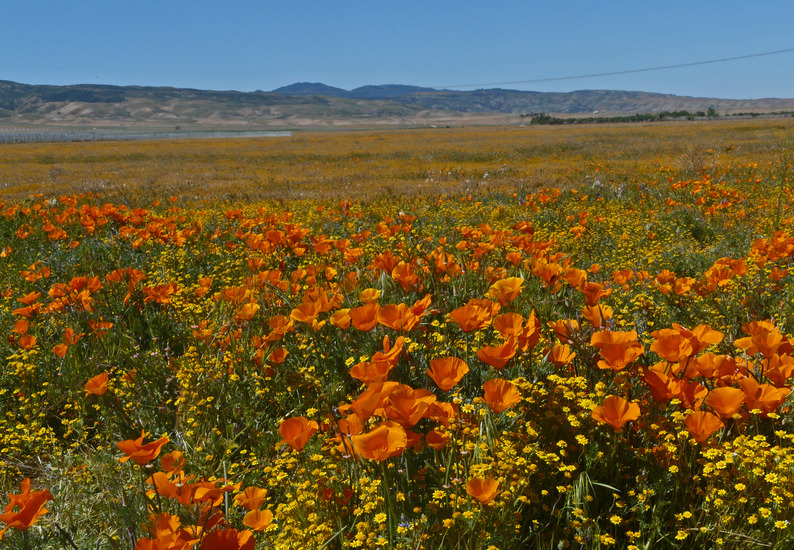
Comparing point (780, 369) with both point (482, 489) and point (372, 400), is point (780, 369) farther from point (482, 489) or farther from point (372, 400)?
point (372, 400)

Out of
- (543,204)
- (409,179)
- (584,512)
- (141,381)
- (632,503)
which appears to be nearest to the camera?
(584,512)

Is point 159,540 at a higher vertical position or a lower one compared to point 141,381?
higher

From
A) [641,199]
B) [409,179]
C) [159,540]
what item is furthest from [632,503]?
[409,179]

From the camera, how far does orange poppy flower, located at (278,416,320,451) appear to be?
49.0 inches

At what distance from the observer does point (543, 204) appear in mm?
7078

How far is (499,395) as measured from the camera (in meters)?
1.31

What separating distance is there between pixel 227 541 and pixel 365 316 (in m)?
0.78

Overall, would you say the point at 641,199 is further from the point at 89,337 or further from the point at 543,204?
the point at 89,337

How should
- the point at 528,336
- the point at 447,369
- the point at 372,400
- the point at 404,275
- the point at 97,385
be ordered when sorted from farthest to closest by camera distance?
the point at 404,275 < the point at 97,385 < the point at 528,336 < the point at 447,369 < the point at 372,400

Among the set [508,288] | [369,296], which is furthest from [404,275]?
[508,288]

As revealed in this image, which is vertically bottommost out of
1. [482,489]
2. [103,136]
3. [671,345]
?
[482,489]

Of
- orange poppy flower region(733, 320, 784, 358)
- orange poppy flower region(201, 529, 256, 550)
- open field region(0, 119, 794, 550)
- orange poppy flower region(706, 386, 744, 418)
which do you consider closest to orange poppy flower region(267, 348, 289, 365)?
open field region(0, 119, 794, 550)

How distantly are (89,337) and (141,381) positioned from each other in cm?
73

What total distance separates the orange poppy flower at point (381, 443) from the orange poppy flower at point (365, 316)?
548mm
